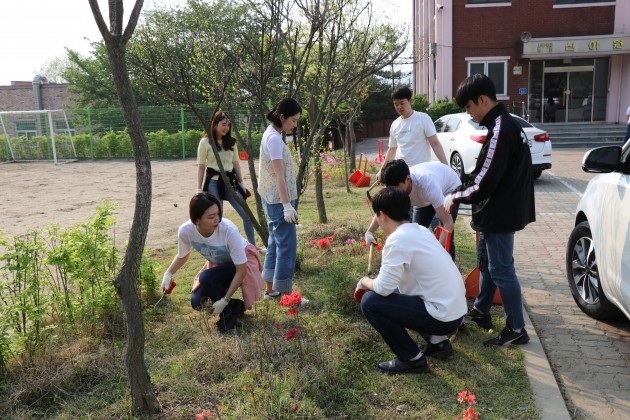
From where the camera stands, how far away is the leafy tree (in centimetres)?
262

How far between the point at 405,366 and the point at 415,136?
2.71 meters

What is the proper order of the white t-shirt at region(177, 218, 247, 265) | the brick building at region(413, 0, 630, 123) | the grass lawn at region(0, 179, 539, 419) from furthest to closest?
the brick building at region(413, 0, 630, 123)
the white t-shirt at region(177, 218, 247, 265)
the grass lawn at region(0, 179, 539, 419)

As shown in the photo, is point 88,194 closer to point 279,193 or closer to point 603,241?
point 279,193

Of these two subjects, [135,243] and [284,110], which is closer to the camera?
[135,243]

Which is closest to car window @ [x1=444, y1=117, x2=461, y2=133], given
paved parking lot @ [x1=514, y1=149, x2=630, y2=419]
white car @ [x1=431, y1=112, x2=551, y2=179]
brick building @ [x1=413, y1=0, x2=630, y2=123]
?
white car @ [x1=431, y1=112, x2=551, y2=179]

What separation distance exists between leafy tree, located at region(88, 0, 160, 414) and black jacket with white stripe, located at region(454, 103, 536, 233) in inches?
81.7

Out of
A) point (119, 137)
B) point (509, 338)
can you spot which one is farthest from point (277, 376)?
point (119, 137)

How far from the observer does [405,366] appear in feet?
11.7

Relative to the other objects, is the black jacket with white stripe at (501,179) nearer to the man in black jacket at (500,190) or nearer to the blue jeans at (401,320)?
the man in black jacket at (500,190)

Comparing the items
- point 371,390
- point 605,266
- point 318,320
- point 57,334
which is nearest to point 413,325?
point 371,390

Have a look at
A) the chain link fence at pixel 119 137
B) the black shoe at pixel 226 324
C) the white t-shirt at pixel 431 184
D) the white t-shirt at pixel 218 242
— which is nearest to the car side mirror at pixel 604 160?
the white t-shirt at pixel 431 184

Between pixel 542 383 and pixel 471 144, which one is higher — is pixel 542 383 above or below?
below

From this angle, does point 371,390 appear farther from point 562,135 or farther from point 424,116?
point 562,135

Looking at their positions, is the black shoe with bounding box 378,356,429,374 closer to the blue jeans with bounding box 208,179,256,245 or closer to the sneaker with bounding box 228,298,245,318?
the sneaker with bounding box 228,298,245,318
